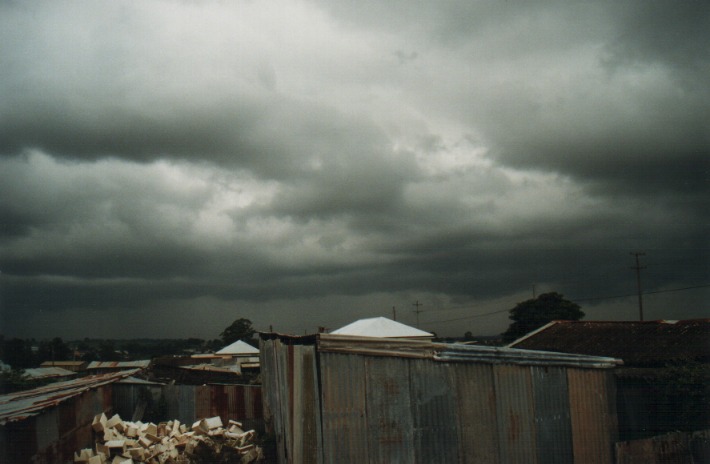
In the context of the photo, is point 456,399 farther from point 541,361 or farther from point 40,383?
point 40,383

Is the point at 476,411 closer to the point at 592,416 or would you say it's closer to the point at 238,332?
the point at 592,416

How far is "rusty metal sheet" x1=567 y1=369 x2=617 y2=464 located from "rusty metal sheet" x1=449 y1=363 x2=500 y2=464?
1.84 metres

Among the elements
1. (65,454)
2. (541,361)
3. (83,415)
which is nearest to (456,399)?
(541,361)

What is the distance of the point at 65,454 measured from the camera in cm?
1129

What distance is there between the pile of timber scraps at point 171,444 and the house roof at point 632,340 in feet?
42.8

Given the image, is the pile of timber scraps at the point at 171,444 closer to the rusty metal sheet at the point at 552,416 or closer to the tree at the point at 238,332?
the rusty metal sheet at the point at 552,416

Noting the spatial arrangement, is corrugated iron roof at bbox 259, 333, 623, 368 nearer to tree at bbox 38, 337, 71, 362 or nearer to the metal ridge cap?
the metal ridge cap

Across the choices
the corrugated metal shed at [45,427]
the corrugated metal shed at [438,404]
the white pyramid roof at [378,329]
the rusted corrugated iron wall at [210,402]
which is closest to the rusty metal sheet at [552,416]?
the corrugated metal shed at [438,404]

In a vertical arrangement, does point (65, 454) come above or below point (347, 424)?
below

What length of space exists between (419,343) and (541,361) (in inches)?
105

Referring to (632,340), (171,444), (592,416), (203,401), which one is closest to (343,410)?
(592,416)

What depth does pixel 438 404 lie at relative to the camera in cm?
942

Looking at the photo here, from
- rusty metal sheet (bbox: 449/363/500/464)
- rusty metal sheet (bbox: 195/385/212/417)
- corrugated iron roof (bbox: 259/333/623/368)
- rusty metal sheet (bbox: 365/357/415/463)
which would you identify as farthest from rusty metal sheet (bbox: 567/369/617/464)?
rusty metal sheet (bbox: 195/385/212/417)

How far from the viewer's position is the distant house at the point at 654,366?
46.8 ft
